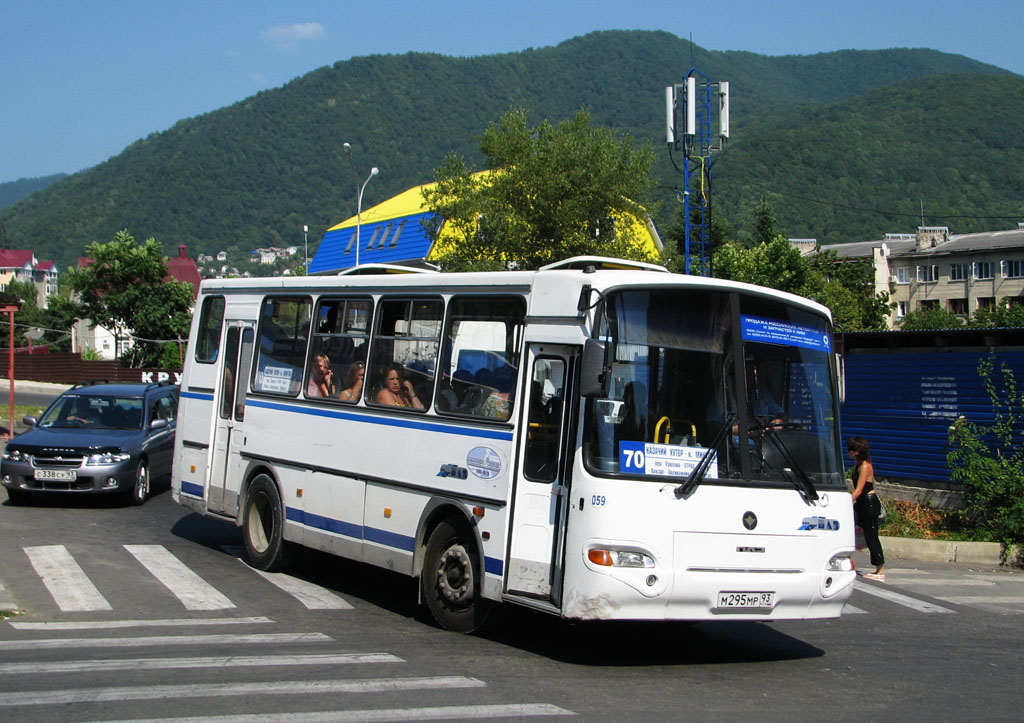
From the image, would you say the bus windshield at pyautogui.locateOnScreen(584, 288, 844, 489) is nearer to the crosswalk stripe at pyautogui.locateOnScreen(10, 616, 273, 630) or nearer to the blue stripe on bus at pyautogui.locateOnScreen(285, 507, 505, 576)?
the blue stripe on bus at pyautogui.locateOnScreen(285, 507, 505, 576)

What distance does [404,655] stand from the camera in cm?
804

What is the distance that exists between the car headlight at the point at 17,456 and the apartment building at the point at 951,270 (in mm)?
81693

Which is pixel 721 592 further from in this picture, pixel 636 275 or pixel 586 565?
pixel 636 275

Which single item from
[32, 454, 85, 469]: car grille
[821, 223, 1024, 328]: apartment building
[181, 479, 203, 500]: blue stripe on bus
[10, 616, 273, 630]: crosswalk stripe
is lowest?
[10, 616, 273, 630]: crosswalk stripe

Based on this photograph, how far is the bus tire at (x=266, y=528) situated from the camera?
38.1 feet

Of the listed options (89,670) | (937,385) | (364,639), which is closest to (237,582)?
(364,639)

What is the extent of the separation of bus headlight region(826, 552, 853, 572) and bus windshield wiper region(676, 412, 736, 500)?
1.36m

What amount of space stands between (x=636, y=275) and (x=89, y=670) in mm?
4662

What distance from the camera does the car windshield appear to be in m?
17.0

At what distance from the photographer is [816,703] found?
7.14m

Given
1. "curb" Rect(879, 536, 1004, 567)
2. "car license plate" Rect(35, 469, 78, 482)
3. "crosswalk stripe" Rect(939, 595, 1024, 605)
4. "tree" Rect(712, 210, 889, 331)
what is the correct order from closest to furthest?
"crosswalk stripe" Rect(939, 595, 1024, 605) < "curb" Rect(879, 536, 1004, 567) < "car license plate" Rect(35, 469, 78, 482) < "tree" Rect(712, 210, 889, 331)

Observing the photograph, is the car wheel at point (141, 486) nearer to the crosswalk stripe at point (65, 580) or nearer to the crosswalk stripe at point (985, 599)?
the crosswalk stripe at point (65, 580)

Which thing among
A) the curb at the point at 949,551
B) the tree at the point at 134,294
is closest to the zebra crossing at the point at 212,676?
the curb at the point at 949,551

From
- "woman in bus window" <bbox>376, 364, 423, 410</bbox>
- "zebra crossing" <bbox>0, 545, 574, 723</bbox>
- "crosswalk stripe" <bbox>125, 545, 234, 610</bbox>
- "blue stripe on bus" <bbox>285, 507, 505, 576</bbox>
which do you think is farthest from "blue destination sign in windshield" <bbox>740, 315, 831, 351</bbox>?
"crosswalk stripe" <bbox>125, 545, 234, 610</bbox>
